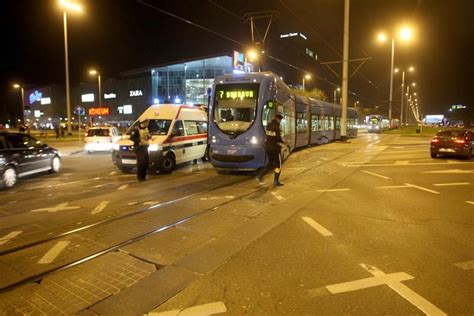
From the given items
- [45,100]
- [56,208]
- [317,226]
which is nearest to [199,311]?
[317,226]

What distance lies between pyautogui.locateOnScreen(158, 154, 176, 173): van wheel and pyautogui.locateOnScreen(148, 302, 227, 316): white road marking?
902cm

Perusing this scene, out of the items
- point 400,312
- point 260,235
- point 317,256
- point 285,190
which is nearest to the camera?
point 400,312

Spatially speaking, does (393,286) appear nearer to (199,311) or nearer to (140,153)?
(199,311)

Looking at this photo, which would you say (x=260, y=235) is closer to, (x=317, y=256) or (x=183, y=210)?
(x=317, y=256)

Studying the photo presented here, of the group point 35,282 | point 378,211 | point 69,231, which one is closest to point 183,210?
point 69,231

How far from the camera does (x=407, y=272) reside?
4.29 metres

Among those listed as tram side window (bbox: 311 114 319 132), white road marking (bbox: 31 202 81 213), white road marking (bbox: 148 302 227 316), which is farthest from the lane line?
tram side window (bbox: 311 114 319 132)

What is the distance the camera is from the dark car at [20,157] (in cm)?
1022

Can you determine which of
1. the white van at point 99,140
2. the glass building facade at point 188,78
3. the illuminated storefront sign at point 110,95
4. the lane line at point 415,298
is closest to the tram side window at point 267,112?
the lane line at point 415,298

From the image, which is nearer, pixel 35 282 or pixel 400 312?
pixel 400 312

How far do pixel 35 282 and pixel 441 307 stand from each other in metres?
4.41

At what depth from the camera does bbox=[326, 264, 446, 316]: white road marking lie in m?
3.48

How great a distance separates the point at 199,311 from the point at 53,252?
274 cm

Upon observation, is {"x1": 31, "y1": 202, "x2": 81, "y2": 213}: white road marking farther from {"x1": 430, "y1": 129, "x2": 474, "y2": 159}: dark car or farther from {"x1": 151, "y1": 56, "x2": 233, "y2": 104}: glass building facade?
{"x1": 151, "y1": 56, "x2": 233, "y2": 104}: glass building facade
